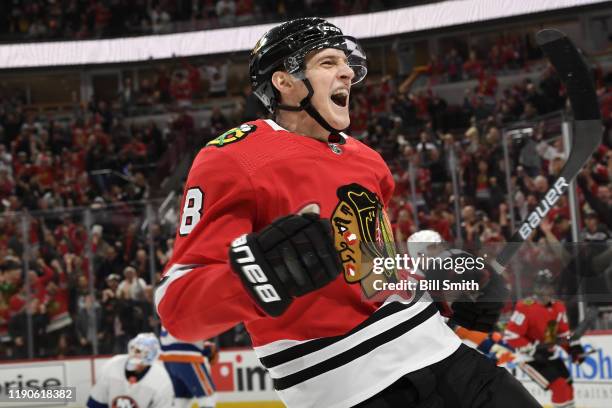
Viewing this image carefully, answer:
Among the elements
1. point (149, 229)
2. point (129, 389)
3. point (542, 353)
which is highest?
point (149, 229)

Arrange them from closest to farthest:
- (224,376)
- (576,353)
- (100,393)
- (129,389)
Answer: (100,393)
(129,389)
(576,353)
(224,376)

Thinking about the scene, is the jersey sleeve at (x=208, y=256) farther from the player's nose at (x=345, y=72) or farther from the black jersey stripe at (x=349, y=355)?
the player's nose at (x=345, y=72)

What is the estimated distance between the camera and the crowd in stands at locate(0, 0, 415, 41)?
20406mm

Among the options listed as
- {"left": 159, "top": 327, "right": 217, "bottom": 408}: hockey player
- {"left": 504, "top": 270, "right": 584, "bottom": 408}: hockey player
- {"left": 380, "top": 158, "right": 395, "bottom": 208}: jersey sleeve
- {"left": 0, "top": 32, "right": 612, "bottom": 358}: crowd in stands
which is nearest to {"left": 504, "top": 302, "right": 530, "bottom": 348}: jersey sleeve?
{"left": 504, "top": 270, "right": 584, "bottom": 408}: hockey player

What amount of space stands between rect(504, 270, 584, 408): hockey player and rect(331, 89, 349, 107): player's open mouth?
5634mm

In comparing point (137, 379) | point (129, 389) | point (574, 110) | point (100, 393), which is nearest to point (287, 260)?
point (574, 110)

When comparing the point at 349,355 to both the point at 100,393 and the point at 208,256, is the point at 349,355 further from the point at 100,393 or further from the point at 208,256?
the point at 100,393

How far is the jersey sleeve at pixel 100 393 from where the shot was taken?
6.06 m

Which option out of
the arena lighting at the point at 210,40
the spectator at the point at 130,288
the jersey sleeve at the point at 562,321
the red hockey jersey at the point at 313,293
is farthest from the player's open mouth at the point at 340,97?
the arena lighting at the point at 210,40

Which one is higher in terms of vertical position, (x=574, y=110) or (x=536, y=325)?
(x=574, y=110)

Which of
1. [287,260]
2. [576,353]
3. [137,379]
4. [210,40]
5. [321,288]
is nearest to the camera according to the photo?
[287,260]

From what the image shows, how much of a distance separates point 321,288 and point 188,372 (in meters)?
6.47

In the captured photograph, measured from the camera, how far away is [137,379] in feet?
22.3

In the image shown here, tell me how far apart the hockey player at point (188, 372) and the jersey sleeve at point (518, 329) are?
254 centimetres
